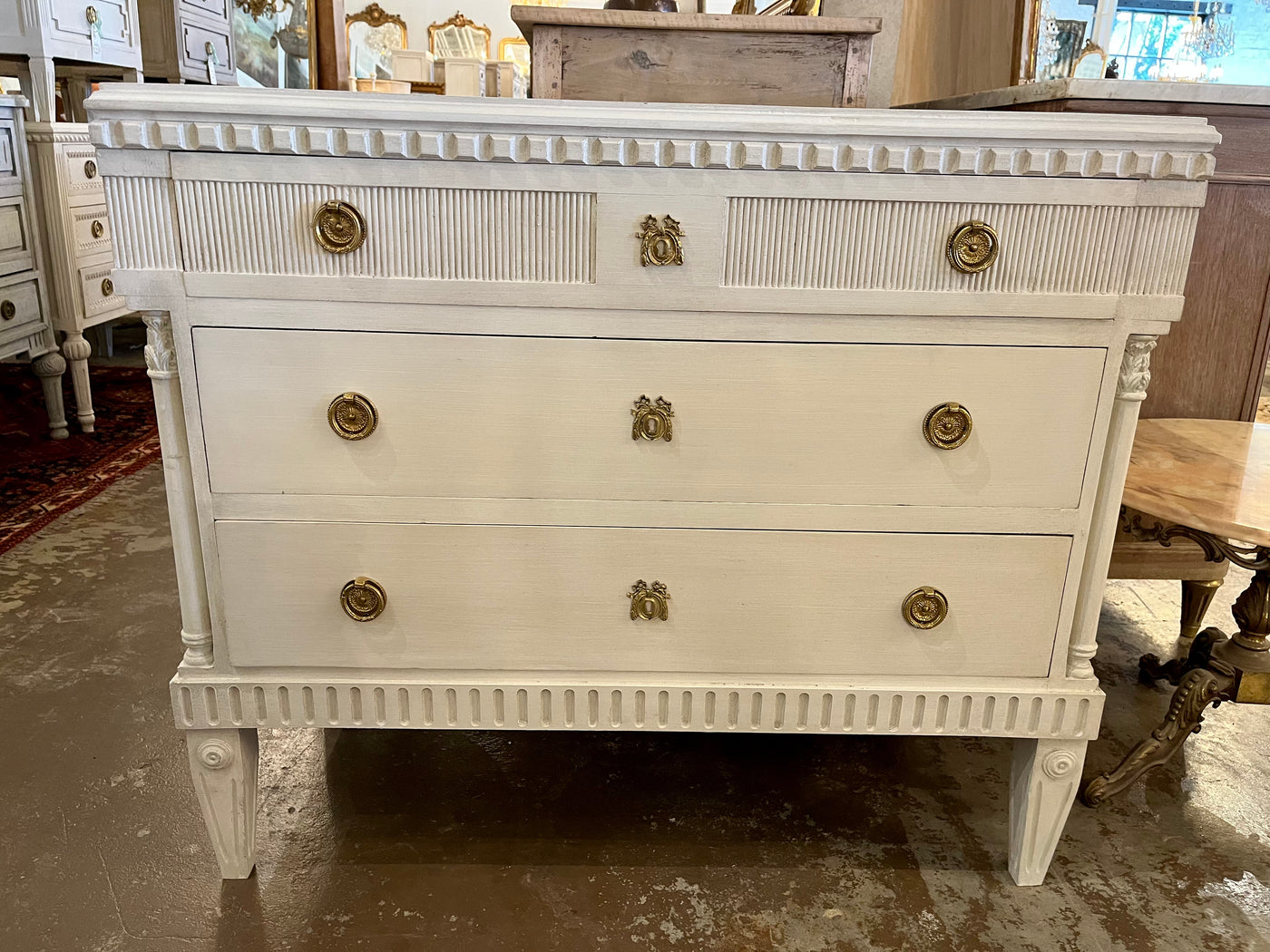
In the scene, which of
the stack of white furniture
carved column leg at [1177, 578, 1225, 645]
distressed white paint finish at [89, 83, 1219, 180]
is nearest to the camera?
distressed white paint finish at [89, 83, 1219, 180]

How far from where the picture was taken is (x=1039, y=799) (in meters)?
1.46

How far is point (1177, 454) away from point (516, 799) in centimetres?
132

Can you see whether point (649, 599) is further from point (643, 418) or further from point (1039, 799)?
point (1039, 799)

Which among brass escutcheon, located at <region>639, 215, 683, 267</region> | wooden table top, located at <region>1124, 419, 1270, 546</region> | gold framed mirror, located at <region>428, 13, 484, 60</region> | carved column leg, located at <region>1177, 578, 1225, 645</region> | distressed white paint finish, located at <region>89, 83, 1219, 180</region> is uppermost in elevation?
gold framed mirror, located at <region>428, 13, 484, 60</region>

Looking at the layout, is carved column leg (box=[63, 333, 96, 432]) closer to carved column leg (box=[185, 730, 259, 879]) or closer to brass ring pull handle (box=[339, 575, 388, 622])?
carved column leg (box=[185, 730, 259, 879])

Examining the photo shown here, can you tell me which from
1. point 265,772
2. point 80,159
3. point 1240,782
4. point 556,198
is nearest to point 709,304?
point 556,198

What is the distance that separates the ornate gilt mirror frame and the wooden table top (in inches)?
374

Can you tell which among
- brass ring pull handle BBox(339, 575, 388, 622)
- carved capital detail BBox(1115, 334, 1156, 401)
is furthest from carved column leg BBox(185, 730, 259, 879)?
carved capital detail BBox(1115, 334, 1156, 401)

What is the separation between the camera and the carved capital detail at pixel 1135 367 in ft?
4.12

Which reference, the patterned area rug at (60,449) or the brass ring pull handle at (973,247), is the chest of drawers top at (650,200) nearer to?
the brass ring pull handle at (973,247)

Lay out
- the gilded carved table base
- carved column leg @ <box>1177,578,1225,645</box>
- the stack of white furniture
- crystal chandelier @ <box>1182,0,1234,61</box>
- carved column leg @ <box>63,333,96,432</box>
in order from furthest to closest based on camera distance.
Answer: carved column leg @ <box>63,333,96,432</box>
the stack of white furniture
crystal chandelier @ <box>1182,0,1234,61</box>
carved column leg @ <box>1177,578,1225,645</box>
the gilded carved table base

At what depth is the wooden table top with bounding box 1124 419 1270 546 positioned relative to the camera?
4.79ft

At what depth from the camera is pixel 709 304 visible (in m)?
1.23

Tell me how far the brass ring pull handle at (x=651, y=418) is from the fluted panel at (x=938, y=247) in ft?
0.59
